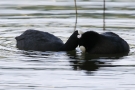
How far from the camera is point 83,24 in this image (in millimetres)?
17172

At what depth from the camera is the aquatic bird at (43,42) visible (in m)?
13.6

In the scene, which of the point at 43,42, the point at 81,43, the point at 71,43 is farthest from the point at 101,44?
the point at 43,42

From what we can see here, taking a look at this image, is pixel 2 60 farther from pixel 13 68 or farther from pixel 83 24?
pixel 83 24

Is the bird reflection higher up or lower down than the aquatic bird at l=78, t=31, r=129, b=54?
lower down

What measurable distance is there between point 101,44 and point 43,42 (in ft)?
4.65

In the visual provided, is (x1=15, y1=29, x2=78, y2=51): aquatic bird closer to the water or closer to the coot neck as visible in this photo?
the coot neck

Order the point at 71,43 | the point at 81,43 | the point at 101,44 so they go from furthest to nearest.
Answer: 1. the point at 71,43
2. the point at 81,43
3. the point at 101,44

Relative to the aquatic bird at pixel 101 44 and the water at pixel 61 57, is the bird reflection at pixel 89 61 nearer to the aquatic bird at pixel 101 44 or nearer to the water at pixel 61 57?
the water at pixel 61 57

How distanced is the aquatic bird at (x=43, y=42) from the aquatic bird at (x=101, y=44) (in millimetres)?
249

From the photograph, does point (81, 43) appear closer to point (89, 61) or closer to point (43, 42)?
point (43, 42)

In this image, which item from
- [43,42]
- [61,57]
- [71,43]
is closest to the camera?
[61,57]

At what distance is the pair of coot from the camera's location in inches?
522

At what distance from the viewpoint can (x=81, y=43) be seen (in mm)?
13414

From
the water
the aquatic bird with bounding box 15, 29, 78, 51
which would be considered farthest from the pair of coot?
the water
